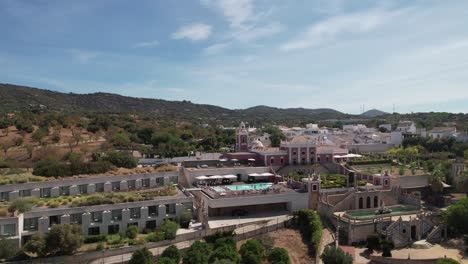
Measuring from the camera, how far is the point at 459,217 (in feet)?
102

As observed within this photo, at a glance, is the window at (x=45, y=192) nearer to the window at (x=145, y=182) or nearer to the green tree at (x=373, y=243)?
the window at (x=145, y=182)

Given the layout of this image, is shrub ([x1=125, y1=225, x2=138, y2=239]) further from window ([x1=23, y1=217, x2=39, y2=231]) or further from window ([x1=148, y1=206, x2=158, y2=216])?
window ([x1=23, y1=217, x2=39, y2=231])

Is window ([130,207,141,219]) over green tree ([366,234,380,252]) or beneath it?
over

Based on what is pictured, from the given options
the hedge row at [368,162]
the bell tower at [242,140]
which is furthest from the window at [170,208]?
the hedge row at [368,162]

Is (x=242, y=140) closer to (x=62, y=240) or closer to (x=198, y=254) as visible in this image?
(x=198, y=254)

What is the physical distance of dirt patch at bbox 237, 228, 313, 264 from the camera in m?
28.5

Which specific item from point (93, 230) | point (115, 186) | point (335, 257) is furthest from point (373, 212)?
point (115, 186)

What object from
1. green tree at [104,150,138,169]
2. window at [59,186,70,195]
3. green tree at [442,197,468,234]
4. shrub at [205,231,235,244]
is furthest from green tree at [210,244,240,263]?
green tree at [104,150,138,169]

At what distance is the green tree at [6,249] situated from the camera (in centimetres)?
2509

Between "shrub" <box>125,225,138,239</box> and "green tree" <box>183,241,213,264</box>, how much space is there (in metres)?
6.47

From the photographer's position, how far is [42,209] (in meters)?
30.7

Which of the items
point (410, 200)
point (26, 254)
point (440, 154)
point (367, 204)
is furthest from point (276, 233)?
point (440, 154)

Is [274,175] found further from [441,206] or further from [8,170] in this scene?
[8,170]

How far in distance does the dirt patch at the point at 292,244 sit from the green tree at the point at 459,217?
12058 millimetres
